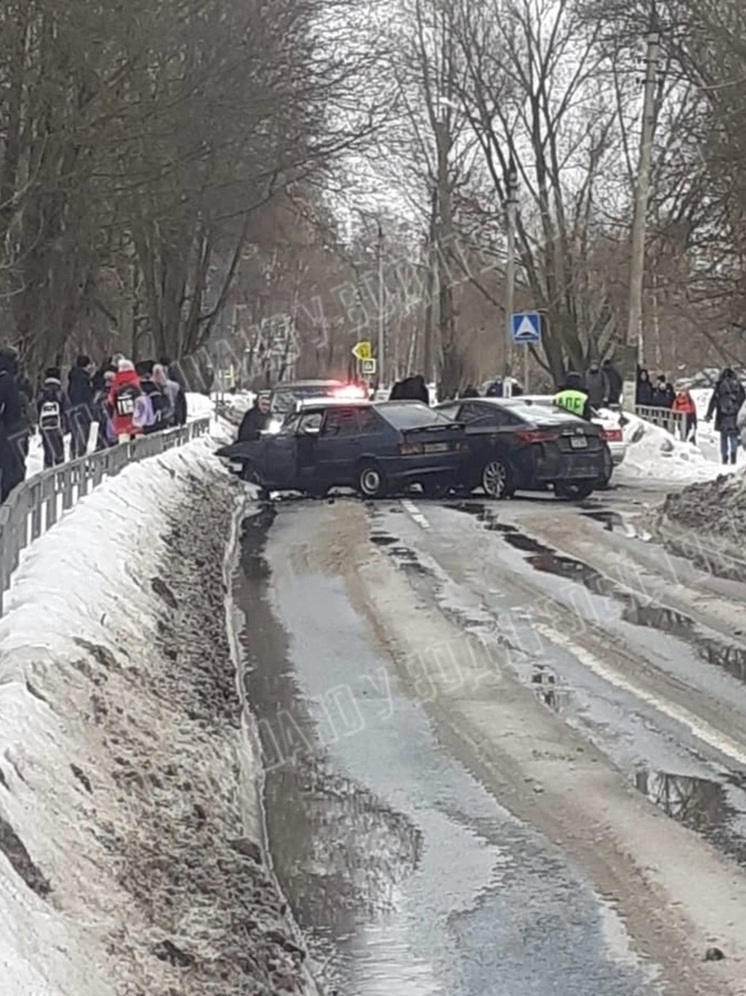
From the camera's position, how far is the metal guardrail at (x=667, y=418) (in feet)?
132

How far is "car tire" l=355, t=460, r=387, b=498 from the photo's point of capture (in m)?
26.6

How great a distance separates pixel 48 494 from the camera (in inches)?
575

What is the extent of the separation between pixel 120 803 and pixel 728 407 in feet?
87.6

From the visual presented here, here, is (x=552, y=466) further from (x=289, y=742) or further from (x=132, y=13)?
(x=289, y=742)

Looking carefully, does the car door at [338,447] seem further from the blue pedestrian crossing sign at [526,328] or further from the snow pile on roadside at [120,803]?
the snow pile on roadside at [120,803]

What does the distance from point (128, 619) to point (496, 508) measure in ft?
43.6

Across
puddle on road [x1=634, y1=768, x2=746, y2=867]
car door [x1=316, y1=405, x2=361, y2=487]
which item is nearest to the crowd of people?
car door [x1=316, y1=405, x2=361, y2=487]

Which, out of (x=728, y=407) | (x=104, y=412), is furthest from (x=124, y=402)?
(x=728, y=407)

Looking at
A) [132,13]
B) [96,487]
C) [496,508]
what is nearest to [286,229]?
[132,13]

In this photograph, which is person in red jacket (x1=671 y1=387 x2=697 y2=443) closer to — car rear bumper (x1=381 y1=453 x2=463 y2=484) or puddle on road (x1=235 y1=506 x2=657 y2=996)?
car rear bumper (x1=381 y1=453 x2=463 y2=484)

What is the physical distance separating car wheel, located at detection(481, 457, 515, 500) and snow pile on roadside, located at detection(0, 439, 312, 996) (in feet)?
44.5

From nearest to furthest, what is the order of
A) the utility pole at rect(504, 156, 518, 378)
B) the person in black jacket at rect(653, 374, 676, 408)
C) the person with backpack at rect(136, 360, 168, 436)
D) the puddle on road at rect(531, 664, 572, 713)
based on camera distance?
the puddle on road at rect(531, 664, 572, 713) → the person with backpack at rect(136, 360, 168, 436) → the person in black jacket at rect(653, 374, 676, 408) → the utility pole at rect(504, 156, 518, 378)

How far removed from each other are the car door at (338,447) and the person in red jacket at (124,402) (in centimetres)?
277

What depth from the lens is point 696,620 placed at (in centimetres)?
1388
